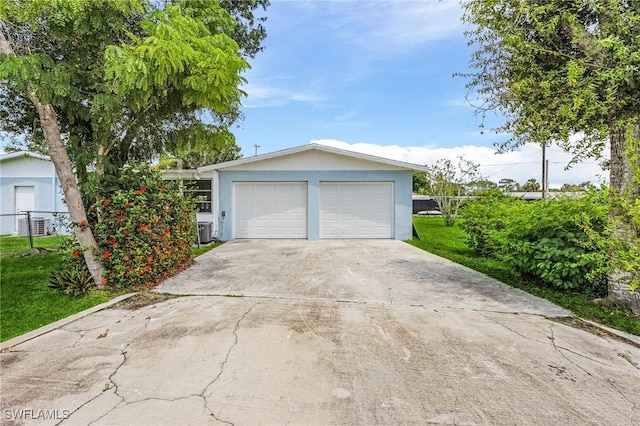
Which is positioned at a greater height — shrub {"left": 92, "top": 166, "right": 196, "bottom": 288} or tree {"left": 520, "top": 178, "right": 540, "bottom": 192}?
tree {"left": 520, "top": 178, "right": 540, "bottom": 192}

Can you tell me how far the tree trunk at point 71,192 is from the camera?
5.25 meters

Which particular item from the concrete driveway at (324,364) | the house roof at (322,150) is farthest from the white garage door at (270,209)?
the concrete driveway at (324,364)

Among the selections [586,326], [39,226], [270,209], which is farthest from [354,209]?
[39,226]

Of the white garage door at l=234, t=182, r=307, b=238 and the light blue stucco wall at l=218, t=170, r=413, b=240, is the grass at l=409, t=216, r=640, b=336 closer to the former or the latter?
the light blue stucco wall at l=218, t=170, r=413, b=240

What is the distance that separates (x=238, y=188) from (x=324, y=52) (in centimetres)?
589

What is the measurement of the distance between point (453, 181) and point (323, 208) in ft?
28.8

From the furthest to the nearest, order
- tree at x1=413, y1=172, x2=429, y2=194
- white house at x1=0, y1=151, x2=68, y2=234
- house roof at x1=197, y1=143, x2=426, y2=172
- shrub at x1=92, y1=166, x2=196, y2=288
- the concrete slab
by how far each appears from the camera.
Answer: tree at x1=413, y1=172, x2=429, y2=194 → white house at x1=0, y1=151, x2=68, y2=234 → house roof at x1=197, y1=143, x2=426, y2=172 → shrub at x1=92, y1=166, x2=196, y2=288 → the concrete slab

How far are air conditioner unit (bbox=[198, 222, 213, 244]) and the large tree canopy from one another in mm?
4792

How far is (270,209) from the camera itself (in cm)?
1235

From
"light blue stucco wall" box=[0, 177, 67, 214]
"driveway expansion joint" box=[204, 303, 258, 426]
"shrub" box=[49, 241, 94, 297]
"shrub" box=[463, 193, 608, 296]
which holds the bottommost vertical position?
"driveway expansion joint" box=[204, 303, 258, 426]

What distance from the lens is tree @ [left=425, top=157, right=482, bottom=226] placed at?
17.4 metres

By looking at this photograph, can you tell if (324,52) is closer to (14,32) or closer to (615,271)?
(14,32)

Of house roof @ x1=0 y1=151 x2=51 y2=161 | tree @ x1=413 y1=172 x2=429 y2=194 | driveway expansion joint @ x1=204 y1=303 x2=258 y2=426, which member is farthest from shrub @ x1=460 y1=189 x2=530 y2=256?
house roof @ x1=0 y1=151 x2=51 y2=161

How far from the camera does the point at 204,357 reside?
125 inches
